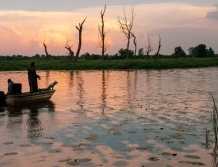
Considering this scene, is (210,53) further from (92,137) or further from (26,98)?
(92,137)

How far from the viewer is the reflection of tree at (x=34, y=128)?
10586 mm

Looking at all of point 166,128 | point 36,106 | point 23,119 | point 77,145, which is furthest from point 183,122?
point 36,106

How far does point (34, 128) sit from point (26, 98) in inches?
260

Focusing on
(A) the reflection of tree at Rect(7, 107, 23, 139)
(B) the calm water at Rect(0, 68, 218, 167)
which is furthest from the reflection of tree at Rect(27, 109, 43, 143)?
(A) the reflection of tree at Rect(7, 107, 23, 139)

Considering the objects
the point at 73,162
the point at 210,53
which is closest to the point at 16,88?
the point at 73,162

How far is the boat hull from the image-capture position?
17.8 m

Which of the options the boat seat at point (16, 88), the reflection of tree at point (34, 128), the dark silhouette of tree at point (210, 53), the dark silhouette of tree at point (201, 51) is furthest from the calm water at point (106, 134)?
the dark silhouette of tree at point (210, 53)

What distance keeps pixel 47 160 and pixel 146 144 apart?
3.03 metres

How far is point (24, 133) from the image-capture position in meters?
11.2

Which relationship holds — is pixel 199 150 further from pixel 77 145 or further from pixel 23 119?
pixel 23 119

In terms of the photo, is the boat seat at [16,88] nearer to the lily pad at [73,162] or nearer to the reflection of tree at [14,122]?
the reflection of tree at [14,122]

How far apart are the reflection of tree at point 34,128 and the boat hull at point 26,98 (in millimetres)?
2694

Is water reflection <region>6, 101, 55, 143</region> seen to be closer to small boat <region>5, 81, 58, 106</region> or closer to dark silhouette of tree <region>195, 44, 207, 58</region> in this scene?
small boat <region>5, 81, 58, 106</region>

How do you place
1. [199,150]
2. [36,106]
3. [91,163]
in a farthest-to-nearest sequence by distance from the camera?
[36,106]
[199,150]
[91,163]
